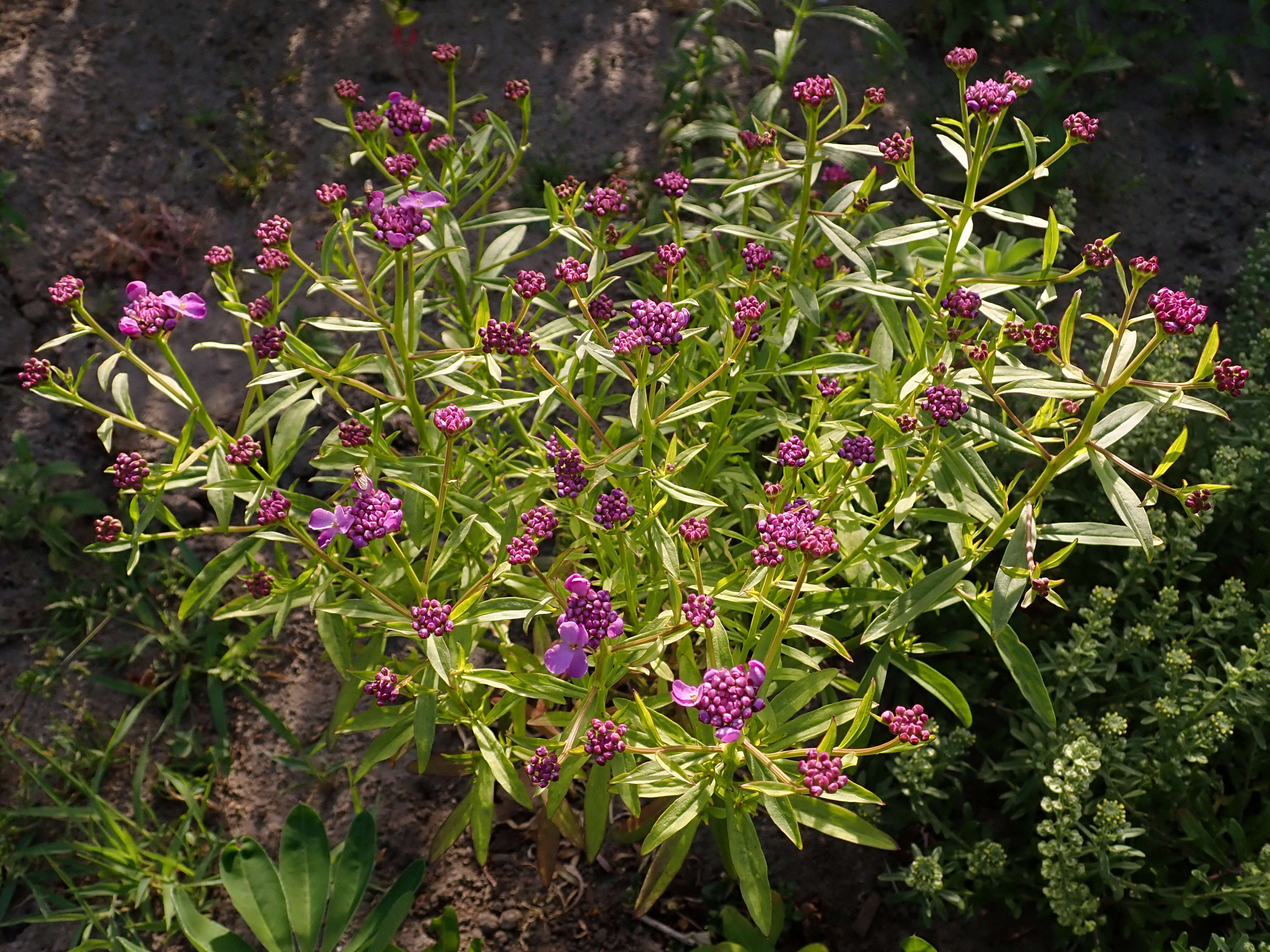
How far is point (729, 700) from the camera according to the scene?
2088 millimetres

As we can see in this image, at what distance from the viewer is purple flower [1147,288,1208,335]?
2084 millimetres

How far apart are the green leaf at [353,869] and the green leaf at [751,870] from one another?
1234 millimetres

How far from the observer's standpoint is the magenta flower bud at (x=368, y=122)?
287cm

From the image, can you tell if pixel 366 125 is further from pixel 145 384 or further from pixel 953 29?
pixel 953 29

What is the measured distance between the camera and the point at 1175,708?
2.95 meters

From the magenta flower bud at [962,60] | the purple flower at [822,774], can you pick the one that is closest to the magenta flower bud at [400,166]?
the magenta flower bud at [962,60]

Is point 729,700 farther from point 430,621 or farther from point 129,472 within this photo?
point 129,472

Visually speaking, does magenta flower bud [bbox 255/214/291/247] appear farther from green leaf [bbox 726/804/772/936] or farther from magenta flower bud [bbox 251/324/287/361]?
green leaf [bbox 726/804/772/936]

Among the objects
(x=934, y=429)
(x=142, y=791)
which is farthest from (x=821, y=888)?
(x=142, y=791)

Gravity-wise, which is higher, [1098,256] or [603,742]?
[1098,256]

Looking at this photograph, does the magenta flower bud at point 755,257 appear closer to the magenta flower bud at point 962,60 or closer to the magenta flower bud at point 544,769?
the magenta flower bud at point 962,60

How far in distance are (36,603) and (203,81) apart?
9.62 ft

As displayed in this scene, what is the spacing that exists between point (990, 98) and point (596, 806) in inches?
80.1

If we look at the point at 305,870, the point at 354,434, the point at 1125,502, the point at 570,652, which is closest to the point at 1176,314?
the point at 1125,502
